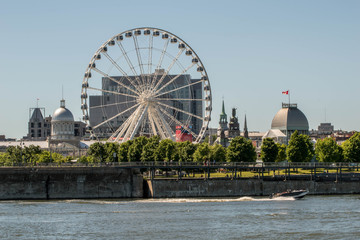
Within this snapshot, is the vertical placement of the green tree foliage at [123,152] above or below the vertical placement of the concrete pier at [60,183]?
above

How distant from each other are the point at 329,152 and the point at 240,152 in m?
23.2

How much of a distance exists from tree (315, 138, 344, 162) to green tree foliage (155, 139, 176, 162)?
32.2 metres

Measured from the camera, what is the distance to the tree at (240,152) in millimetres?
158000

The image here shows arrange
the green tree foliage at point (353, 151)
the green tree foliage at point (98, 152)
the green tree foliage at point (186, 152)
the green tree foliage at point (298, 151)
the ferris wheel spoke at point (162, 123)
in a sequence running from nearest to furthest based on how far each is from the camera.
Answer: the green tree foliage at point (186, 152) → the green tree foliage at point (298, 151) → the green tree foliage at point (353, 151) → the green tree foliage at point (98, 152) → the ferris wheel spoke at point (162, 123)

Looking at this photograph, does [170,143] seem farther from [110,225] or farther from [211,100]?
[110,225]

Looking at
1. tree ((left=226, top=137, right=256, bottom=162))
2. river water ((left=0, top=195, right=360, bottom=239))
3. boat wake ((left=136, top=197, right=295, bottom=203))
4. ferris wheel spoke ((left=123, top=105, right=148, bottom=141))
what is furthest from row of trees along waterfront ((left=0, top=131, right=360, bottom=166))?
river water ((left=0, top=195, right=360, bottom=239))

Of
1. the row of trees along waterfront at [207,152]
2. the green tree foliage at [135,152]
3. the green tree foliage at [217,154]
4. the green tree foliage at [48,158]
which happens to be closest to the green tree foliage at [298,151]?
the row of trees along waterfront at [207,152]

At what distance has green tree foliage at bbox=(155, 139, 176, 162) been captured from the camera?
159 m

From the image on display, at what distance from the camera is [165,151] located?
6344 inches

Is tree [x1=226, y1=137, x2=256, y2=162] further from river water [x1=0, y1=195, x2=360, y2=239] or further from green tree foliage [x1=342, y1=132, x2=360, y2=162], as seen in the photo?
river water [x1=0, y1=195, x2=360, y2=239]

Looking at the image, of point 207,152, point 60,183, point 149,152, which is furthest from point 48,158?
point 60,183

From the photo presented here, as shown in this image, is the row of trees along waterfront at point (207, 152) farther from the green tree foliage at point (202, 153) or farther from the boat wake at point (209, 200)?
the boat wake at point (209, 200)

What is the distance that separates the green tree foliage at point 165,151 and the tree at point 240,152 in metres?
11.0

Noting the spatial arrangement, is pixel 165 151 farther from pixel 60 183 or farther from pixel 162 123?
pixel 60 183
